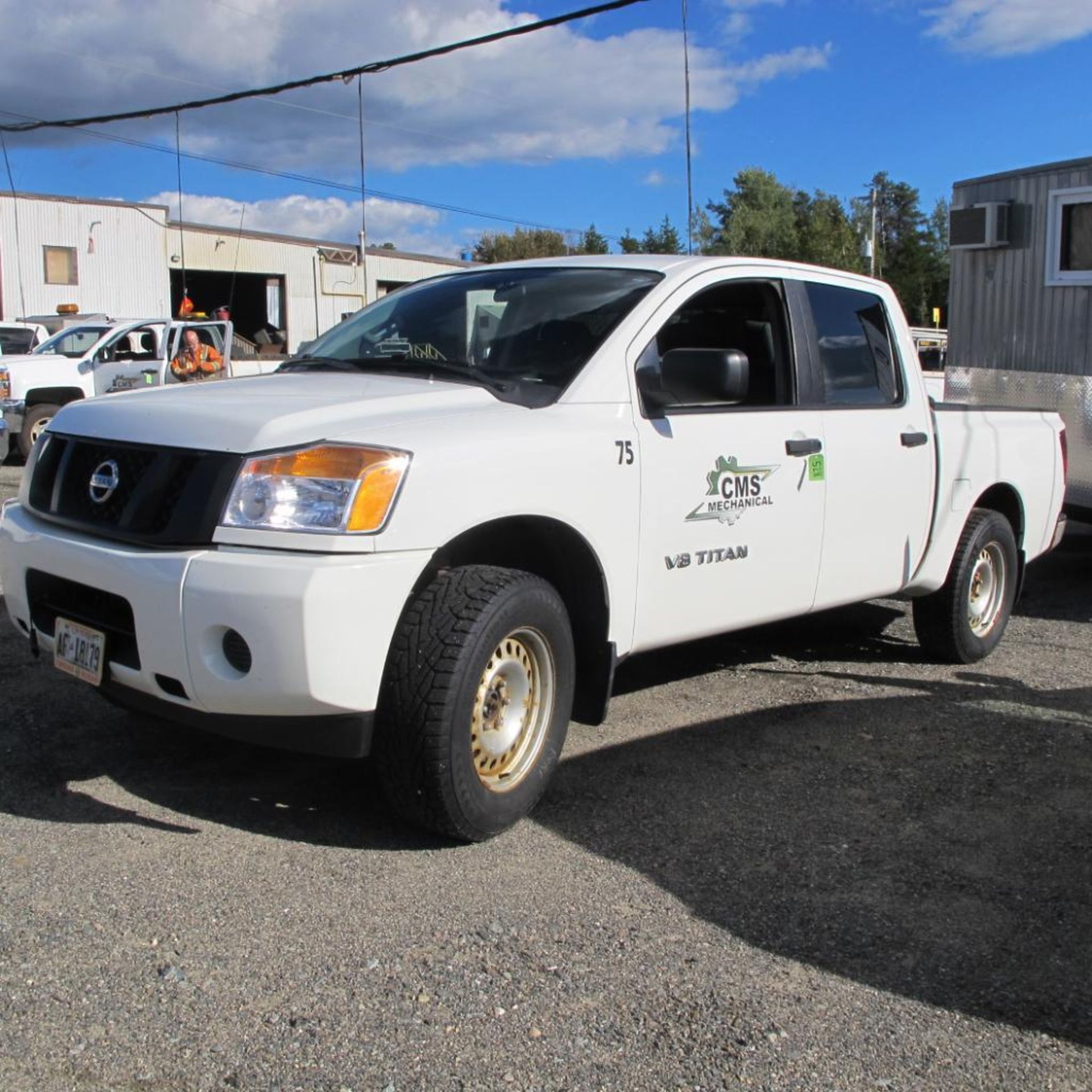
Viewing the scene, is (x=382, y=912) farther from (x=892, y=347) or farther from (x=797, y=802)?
(x=892, y=347)

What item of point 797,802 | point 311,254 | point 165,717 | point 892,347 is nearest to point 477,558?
point 165,717

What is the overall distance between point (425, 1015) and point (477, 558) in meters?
1.53

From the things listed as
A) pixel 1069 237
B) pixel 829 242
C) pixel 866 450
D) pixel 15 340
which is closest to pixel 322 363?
pixel 866 450

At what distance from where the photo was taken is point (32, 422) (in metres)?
15.3

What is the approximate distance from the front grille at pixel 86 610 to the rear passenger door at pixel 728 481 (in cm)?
165

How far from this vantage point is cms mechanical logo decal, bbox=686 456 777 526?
4.43 meters

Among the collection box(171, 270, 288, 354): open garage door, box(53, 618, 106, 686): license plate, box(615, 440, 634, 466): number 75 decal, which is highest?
box(171, 270, 288, 354): open garage door

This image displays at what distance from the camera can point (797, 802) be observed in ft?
14.2

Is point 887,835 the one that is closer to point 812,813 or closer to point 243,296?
point 812,813

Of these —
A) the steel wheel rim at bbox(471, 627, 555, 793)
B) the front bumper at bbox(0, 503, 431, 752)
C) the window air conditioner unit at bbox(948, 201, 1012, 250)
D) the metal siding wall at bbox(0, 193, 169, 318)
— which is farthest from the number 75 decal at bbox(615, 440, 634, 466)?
the metal siding wall at bbox(0, 193, 169, 318)

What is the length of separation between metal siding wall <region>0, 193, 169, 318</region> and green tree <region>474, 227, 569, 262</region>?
2885cm

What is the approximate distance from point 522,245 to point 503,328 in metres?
66.6

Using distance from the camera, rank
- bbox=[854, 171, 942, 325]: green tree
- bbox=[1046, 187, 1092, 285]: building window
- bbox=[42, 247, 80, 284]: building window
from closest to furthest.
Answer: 1. bbox=[1046, 187, 1092, 285]: building window
2. bbox=[42, 247, 80, 284]: building window
3. bbox=[854, 171, 942, 325]: green tree

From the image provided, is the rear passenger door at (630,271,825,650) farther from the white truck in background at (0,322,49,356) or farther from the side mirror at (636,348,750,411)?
the white truck in background at (0,322,49,356)
